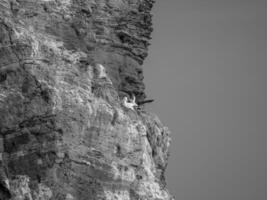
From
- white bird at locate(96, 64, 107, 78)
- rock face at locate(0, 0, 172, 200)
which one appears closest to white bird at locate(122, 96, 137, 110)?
rock face at locate(0, 0, 172, 200)

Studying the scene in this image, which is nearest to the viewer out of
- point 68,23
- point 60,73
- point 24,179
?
point 24,179

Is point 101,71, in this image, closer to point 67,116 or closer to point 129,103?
point 129,103

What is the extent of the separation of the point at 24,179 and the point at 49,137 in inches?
118

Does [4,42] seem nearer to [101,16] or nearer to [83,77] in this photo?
[83,77]

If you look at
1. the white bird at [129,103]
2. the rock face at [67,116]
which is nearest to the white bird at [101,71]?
the rock face at [67,116]

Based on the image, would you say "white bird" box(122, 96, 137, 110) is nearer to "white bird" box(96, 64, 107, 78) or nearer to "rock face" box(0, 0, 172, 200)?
"rock face" box(0, 0, 172, 200)

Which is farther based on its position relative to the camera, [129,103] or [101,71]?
[129,103]

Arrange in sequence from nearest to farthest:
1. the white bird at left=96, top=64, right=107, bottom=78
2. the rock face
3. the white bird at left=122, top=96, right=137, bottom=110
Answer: the rock face, the white bird at left=96, top=64, right=107, bottom=78, the white bird at left=122, top=96, right=137, bottom=110

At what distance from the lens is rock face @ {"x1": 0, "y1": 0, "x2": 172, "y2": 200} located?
44.7 m

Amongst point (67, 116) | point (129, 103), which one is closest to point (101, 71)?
point (129, 103)

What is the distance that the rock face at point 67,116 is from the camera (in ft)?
147

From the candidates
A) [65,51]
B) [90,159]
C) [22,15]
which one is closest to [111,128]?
[90,159]

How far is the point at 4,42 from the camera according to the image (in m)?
46.6

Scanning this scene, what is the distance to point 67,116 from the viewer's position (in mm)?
46000
